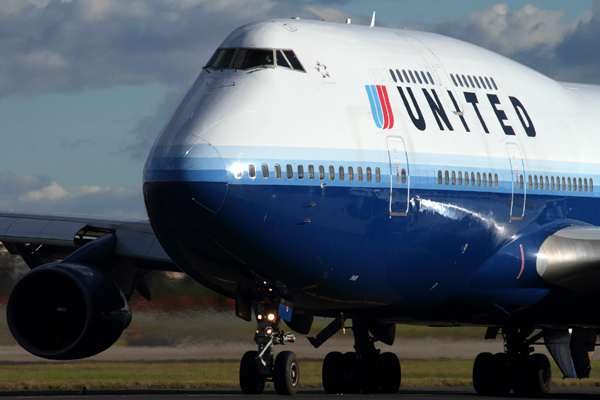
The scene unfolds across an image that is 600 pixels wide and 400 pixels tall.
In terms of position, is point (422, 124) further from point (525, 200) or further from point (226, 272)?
point (226, 272)

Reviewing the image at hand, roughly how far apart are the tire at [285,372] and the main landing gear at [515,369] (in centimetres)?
723

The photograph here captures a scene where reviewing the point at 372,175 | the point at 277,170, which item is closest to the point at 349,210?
the point at 372,175

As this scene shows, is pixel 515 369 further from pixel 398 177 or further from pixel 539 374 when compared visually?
pixel 398 177

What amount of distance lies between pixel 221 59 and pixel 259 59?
642 millimetres

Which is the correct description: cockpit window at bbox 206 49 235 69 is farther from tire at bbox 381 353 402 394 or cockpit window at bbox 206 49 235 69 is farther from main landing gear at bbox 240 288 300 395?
tire at bbox 381 353 402 394

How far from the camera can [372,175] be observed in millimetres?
17141

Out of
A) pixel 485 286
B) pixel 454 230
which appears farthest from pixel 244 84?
pixel 485 286

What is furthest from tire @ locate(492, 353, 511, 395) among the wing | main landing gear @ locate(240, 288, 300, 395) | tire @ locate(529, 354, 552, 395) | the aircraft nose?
the aircraft nose

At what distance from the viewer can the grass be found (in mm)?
26875

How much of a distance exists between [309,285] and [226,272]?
1349mm

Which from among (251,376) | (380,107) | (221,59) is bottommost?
(251,376)

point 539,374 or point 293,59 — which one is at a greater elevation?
point 293,59

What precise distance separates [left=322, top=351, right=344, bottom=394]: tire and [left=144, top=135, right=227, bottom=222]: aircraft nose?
8184 mm

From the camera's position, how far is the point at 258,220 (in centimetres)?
1568
